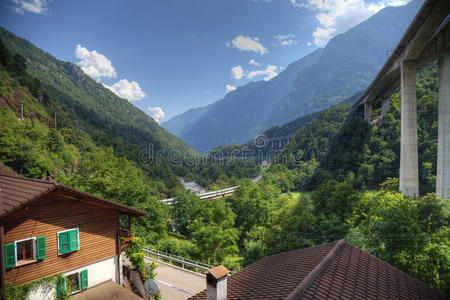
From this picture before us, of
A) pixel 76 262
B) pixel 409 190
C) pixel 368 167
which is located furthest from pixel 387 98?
pixel 76 262

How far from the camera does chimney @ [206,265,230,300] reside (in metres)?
5.29

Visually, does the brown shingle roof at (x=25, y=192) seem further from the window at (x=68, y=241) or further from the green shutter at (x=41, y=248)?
the green shutter at (x=41, y=248)

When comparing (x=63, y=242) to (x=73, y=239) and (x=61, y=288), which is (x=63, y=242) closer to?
(x=73, y=239)

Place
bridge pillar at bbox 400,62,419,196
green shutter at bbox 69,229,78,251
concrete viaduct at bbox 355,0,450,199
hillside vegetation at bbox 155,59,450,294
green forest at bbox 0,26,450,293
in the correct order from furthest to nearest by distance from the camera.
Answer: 1. bridge pillar at bbox 400,62,419,196
2. concrete viaduct at bbox 355,0,450,199
3. green forest at bbox 0,26,450,293
4. hillside vegetation at bbox 155,59,450,294
5. green shutter at bbox 69,229,78,251

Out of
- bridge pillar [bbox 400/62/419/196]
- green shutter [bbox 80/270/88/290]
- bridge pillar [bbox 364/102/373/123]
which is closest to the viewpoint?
green shutter [bbox 80/270/88/290]

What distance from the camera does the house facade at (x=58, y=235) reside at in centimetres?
720

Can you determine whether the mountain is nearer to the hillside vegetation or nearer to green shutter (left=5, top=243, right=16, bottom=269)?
the hillside vegetation

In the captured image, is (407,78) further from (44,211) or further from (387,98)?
(44,211)

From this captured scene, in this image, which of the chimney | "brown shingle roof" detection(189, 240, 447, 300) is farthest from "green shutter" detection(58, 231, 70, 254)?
the chimney

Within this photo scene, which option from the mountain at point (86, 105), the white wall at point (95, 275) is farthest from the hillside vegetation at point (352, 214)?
the mountain at point (86, 105)

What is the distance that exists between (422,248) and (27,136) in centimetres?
4539

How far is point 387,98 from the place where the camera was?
49406mm

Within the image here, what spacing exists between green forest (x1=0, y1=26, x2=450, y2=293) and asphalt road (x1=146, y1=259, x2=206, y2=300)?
511cm

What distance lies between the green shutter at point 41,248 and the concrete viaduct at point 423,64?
2680cm
